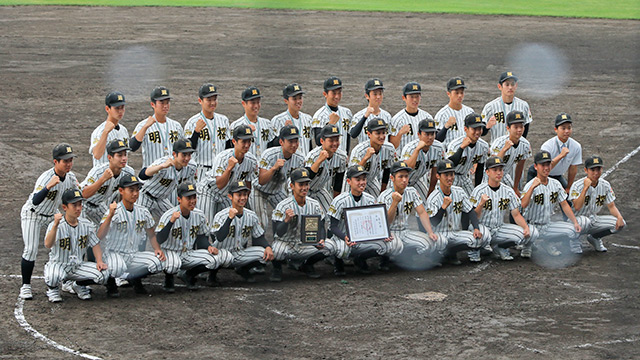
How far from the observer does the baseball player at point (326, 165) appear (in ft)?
35.4

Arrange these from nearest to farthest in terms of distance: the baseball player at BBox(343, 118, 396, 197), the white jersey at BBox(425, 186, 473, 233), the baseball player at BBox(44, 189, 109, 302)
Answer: the baseball player at BBox(44, 189, 109, 302), the white jersey at BBox(425, 186, 473, 233), the baseball player at BBox(343, 118, 396, 197)

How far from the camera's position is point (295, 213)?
1046 cm

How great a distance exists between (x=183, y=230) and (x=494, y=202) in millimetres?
3569

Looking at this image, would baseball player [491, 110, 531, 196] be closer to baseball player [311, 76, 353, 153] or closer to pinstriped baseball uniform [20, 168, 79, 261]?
baseball player [311, 76, 353, 153]

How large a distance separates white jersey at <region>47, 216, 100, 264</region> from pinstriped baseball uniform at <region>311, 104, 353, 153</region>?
11.4 ft

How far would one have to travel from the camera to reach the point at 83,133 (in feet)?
54.4

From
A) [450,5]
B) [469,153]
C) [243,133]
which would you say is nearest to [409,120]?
[469,153]

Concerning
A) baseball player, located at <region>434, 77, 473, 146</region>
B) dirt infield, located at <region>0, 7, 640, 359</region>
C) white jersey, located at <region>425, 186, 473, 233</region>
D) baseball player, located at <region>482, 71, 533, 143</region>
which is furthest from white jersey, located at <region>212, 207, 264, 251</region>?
baseball player, located at <region>482, 71, 533, 143</region>

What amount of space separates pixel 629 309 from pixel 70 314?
5.33 meters

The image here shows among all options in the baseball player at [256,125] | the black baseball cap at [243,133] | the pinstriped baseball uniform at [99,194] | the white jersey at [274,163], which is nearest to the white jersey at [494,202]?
the white jersey at [274,163]

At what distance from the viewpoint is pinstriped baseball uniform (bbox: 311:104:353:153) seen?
12.0 metres

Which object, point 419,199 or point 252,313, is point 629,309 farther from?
point 252,313

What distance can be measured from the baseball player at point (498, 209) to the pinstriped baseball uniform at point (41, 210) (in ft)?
14.9

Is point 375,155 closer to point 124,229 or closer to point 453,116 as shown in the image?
point 453,116
